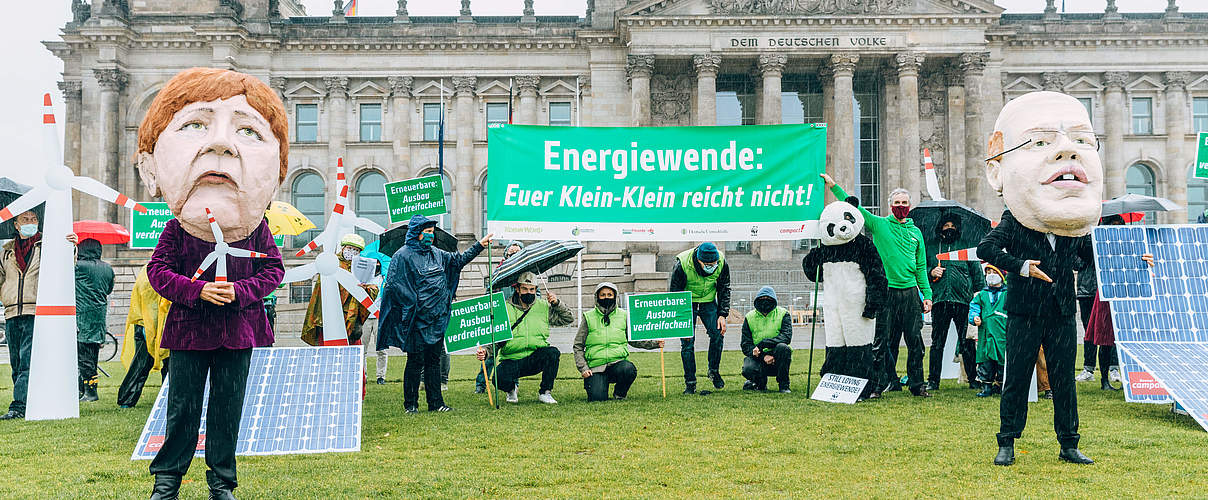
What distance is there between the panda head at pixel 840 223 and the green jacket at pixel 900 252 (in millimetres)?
429

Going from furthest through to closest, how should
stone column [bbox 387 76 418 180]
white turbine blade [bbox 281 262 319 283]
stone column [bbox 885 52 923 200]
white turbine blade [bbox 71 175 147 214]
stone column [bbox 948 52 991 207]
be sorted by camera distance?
stone column [bbox 387 76 418 180], stone column [bbox 948 52 991 207], stone column [bbox 885 52 923 200], white turbine blade [bbox 71 175 147 214], white turbine blade [bbox 281 262 319 283]

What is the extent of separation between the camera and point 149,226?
68.6ft

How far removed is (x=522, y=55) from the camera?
45.3 m

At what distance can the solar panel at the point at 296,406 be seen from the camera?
7.42 m

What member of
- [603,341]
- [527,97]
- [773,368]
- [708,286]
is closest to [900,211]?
[773,368]

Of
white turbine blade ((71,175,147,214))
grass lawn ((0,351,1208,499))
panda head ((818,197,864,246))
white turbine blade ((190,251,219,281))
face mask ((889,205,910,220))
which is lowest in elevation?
grass lawn ((0,351,1208,499))

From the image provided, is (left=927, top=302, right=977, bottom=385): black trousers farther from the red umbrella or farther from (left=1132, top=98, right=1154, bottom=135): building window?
(left=1132, top=98, right=1154, bottom=135): building window

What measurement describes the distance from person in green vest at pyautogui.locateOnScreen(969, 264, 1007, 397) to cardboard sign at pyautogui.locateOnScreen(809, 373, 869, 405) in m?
1.72

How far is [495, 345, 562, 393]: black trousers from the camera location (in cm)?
1148

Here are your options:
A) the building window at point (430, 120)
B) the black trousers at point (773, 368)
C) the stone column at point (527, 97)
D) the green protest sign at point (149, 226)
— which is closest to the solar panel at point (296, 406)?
the black trousers at point (773, 368)

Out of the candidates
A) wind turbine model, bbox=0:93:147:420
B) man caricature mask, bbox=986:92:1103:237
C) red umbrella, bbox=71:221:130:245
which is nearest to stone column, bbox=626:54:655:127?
red umbrella, bbox=71:221:130:245

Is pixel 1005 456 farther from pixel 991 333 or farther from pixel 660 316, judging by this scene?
pixel 660 316

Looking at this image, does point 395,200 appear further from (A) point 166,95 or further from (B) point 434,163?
(B) point 434,163

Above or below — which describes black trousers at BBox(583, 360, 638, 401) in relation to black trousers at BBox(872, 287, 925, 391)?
below
